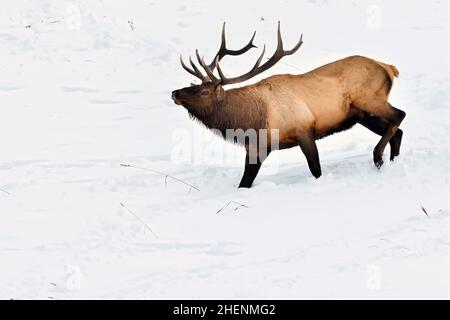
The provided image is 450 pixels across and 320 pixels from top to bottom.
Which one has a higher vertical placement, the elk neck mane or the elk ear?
the elk ear

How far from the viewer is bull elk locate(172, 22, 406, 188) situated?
873cm

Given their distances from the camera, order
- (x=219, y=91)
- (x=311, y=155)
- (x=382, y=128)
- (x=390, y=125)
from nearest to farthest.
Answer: (x=311, y=155), (x=219, y=91), (x=390, y=125), (x=382, y=128)

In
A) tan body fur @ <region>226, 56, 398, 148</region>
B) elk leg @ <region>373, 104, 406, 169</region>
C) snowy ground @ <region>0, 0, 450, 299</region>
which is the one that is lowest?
snowy ground @ <region>0, 0, 450, 299</region>

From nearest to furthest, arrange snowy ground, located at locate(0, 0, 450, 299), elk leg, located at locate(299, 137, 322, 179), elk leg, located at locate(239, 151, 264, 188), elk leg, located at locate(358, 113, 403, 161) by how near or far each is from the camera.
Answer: snowy ground, located at locate(0, 0, 450, 299)
elk leg, located at locate(299, 137, 322, 179)
elk leg, located at locate(239, 151, 264, 188)
elk leg, located at locate(358, 113, 403, 161)

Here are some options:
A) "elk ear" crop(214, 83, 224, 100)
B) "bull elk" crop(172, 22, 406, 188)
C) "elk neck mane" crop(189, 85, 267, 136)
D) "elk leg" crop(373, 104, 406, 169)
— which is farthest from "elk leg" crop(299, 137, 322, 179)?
"elk ear" crop(214, 83, 224, 100)

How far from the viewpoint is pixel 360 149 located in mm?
10281

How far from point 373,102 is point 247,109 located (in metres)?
1.28

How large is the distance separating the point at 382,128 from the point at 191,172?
2133 millimetres

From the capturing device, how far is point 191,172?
9.77 metres

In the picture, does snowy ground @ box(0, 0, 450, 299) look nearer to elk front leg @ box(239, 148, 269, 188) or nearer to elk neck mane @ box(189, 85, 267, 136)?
elk front leg @ box(239, 148, 269, 188)

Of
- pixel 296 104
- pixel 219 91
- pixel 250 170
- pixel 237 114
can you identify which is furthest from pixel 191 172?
pixel 296 104

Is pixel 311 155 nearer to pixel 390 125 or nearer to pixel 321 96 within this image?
pixel 321 96

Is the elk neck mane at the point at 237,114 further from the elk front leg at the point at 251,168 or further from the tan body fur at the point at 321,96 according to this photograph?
the elk front leg at the point at 251,168
